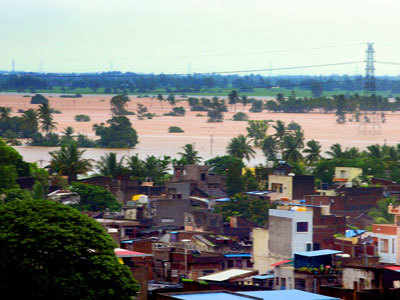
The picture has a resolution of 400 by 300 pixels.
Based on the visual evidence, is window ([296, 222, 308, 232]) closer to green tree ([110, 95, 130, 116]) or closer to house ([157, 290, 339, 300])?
house ([157, 290, 339, 300])

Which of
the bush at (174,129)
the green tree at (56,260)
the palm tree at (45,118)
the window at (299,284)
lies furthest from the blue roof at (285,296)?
the bush at (174,129)

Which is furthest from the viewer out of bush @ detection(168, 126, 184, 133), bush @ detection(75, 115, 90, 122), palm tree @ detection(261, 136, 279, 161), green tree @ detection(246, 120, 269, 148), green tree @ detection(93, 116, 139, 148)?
bush @ detection(75, 115, 90, 122)

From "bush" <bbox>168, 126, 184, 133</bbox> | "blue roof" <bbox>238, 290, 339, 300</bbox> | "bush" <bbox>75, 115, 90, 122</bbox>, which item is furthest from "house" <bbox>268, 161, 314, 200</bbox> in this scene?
"bush" <bbox>75, 115, 90, 122</bbox>

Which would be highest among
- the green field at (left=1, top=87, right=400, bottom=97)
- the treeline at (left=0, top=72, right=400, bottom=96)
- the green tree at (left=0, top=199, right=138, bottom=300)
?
the treeline at (left=0, top=72, right=400, bottom=96)

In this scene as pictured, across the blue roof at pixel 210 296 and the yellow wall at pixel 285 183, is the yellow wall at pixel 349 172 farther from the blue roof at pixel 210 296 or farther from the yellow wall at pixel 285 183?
the blue roof at pixel 210 296

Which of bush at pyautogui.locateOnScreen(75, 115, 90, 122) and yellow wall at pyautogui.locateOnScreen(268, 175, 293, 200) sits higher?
yellow wall at pyautogui.locateOnScreen(268, 175, 293, 200)

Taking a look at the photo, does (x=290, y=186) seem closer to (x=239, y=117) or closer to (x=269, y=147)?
(x=269, y=147)
